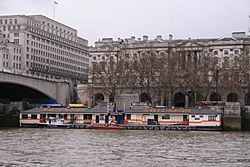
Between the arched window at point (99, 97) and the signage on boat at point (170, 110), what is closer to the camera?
the signage on boat at point (170, 110)

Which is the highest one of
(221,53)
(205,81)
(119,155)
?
(221,53)

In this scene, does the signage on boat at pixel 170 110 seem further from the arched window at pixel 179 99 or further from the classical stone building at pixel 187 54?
the arched window at pixel 179 99

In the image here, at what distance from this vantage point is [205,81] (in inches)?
3410

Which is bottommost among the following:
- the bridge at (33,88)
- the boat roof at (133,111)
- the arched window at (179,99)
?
the boat roof at (133,111)

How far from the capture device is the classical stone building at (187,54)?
92.0 m

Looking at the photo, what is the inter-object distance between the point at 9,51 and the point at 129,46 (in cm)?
3235

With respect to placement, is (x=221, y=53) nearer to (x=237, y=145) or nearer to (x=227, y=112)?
(x=227, y=112)

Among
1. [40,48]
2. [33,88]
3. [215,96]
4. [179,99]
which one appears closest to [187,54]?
[179,99]

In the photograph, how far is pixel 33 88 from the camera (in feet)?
271

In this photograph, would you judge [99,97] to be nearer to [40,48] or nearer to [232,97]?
[232,97]

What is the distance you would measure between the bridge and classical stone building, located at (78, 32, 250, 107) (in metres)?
4.98

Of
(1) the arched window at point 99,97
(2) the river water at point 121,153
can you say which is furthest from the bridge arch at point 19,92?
(2) the river water at point 121,153

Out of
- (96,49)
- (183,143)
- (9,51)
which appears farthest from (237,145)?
(9,51)

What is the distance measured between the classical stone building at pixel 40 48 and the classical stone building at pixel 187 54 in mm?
19344
